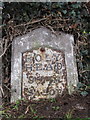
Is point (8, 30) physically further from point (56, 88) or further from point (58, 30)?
point (56, 88)

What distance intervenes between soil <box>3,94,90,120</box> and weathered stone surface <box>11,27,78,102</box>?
0.13 m

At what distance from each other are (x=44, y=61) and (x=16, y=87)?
20.3 inches

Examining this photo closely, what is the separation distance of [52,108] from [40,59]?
721 mm

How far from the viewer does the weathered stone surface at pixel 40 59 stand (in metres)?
2.61

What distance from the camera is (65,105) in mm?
2297

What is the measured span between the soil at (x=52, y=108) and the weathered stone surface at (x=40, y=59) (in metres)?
0.13

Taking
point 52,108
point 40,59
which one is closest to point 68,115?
point 52,108

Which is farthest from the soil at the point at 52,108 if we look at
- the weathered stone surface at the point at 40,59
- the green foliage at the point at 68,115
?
the weathered stone surface at the point at 40,59

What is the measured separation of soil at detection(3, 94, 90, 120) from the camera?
6.89 feet

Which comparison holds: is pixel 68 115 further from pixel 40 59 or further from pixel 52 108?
pixel 40 59

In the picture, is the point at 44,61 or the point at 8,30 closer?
the point at 44,61

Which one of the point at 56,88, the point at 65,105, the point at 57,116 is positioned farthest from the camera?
the point at 56,88

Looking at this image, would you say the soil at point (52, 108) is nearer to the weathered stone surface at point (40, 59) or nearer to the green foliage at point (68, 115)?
the green foliage at point (68, 115)

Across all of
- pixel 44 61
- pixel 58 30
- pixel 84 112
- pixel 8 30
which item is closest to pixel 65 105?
pixel 84 112
